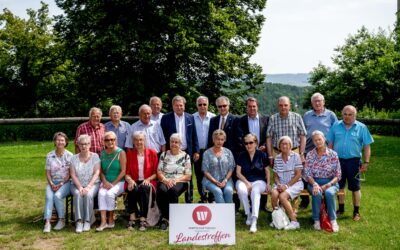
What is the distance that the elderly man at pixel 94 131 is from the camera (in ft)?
22.8

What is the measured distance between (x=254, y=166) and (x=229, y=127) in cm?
74

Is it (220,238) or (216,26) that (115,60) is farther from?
(220,238)

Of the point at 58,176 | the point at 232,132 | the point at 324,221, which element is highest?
the point at 232,132

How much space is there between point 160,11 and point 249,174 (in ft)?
49.6

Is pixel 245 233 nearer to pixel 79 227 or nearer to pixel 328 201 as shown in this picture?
pixel 328 201

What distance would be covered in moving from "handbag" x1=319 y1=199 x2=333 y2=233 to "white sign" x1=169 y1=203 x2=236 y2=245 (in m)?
1.33

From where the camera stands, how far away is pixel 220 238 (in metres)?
5.75

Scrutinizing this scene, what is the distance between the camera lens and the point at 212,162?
22.2 feet

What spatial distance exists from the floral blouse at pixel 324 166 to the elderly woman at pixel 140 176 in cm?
220

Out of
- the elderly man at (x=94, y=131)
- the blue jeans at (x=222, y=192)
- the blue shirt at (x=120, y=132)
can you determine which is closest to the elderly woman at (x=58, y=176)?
the elderly man at (x=94, y=131)

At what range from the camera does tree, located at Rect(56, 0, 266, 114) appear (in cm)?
1997

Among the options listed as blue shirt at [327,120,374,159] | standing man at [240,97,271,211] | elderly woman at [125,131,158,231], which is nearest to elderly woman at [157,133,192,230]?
elderly woman at [125,131,158,231]

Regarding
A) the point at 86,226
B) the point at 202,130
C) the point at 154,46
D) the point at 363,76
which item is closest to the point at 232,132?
the point at 202,130

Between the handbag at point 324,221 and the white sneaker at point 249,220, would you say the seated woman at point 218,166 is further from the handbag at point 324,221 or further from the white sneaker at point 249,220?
the handbag at point 324,221
